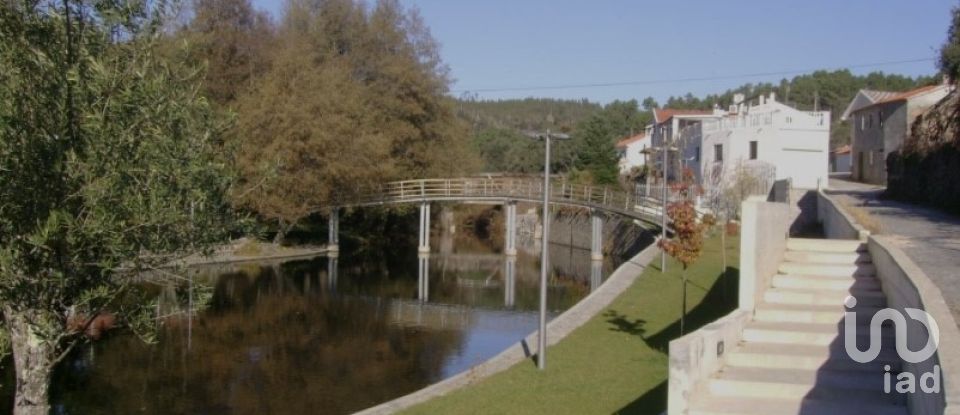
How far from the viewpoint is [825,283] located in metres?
12.8

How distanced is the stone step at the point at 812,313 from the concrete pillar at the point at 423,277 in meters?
19.2

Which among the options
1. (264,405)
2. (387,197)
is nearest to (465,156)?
(387,197)

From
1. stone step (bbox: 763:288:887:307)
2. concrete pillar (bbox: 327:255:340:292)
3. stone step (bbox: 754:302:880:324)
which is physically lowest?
concrete pillar (bbox: 327:255:340:292)

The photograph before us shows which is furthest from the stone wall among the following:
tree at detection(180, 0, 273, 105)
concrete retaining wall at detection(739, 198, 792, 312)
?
tree at detection(180, 0, 273, 105)

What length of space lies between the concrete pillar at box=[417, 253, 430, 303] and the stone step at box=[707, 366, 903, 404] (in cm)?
2117

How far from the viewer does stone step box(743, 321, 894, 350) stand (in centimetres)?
1047

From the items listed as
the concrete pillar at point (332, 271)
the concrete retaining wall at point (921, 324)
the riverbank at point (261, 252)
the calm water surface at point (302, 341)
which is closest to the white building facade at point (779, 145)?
the calm water surface at point (302, 341)

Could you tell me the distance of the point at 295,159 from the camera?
40625mm

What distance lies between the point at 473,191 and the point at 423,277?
409 inches

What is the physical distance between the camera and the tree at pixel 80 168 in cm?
848

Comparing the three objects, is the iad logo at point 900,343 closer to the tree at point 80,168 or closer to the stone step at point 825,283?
the stone step at point 825,283

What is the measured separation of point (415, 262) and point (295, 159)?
8099 millimetres

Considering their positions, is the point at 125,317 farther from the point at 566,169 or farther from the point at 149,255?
the point at 566,169

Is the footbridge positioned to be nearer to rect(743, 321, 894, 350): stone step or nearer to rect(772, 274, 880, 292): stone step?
rect(772, 274, 880, 292): stone step
